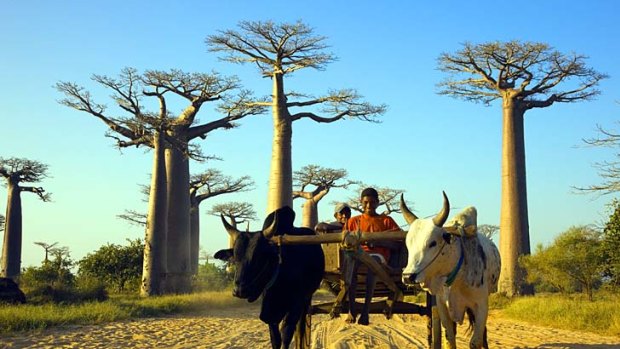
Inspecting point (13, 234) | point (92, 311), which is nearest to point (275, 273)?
point (92, 311)

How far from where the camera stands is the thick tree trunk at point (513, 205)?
1809 cm

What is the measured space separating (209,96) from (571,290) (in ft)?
37.2

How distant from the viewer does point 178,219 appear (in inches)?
837

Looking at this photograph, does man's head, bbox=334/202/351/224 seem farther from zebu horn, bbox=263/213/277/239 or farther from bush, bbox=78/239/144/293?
bush, bbox=78/239/144/293

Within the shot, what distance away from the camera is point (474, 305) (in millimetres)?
5141

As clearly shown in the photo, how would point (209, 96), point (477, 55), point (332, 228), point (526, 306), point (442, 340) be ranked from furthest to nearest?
point (209, 96) < point (477, 55) < point (526, 306) < point (332, 228) < point (442, 340)

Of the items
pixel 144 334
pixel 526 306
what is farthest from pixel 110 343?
pixel 526 306

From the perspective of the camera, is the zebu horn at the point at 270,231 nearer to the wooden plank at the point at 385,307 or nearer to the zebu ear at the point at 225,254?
the zebu ear at the point at 225,254

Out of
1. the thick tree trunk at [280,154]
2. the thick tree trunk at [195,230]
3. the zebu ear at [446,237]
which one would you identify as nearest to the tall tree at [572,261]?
the thick tree trunk at [280,154]

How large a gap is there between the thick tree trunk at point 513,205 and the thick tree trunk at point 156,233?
30.9 ft

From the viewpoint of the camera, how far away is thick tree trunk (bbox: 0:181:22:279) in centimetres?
2708

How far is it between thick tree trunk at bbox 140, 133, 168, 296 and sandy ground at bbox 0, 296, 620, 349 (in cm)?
603

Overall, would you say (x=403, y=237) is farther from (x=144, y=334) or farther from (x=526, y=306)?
(x=526, y=306)

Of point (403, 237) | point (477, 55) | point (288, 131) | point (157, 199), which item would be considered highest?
point (477, 55)
